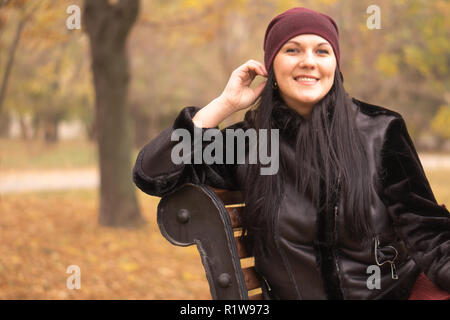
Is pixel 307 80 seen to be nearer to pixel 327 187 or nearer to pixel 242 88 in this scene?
pixel 242 88

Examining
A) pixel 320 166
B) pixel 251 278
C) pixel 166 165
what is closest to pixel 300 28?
pixel 320 166

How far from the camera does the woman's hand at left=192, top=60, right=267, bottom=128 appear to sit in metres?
2.39

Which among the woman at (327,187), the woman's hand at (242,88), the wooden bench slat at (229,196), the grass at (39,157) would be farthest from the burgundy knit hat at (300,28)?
the grass at (39,157)

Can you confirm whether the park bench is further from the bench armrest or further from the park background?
the park background

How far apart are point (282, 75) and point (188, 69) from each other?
A: 23.7 meters

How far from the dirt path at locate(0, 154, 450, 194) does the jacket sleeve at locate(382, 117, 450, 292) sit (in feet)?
39.3

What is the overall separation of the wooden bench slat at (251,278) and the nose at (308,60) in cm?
94

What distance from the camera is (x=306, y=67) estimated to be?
7.29 ft

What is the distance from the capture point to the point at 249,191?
2.38m

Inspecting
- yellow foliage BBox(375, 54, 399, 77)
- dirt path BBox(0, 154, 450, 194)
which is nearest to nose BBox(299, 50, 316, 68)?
yellow foliage BBox(375, 54, 399, 77)

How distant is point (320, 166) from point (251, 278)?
613 millimetres
